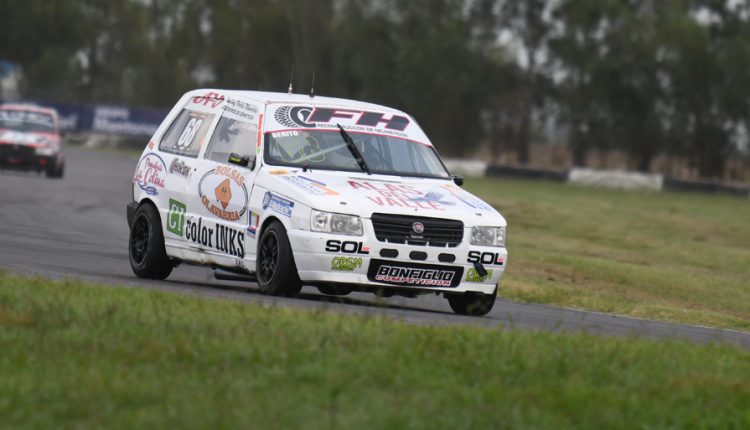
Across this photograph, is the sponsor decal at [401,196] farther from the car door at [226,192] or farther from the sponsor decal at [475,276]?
the car door at [226,192]

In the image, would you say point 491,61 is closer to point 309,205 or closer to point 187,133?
point 187,133

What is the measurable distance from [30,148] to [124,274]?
2189 centimetres

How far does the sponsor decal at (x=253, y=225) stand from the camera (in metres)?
11.6

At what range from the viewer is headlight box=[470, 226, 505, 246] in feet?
37.4

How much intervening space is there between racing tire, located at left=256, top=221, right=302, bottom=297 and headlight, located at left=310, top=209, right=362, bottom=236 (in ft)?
0.92

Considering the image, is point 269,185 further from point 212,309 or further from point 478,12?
point 478,12

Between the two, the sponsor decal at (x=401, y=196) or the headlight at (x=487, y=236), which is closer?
the sponsor decal at (x=401, y=196)

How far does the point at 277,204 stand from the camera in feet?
37.3

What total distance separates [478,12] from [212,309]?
196 ft

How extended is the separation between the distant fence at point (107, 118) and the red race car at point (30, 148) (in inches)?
1237

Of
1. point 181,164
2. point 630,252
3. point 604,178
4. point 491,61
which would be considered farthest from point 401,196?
point 491,61

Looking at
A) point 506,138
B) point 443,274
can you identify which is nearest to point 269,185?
point 443,274

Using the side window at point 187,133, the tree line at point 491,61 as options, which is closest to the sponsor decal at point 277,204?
the side window at point 187,133

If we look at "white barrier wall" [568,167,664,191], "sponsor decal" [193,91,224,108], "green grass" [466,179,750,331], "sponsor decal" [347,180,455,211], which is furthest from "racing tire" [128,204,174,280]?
"white barrier wall" [568,167,664,191]
